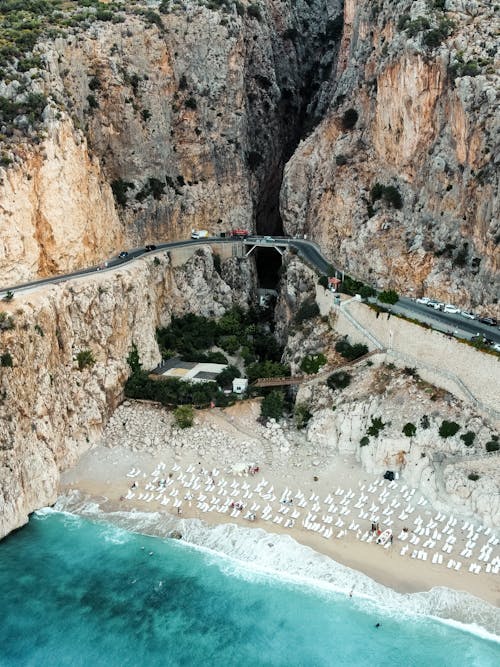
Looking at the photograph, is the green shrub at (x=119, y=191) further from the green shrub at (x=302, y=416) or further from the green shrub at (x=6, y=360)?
the green shrub at (x=302, y=416)

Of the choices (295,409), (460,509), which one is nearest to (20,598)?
(295,409)

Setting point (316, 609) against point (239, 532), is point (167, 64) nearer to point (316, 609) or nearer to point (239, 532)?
point (239, 532)

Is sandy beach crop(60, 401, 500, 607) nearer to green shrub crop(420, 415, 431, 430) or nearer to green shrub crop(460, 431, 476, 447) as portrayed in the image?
green shrub crop(420, 415, 431, 430)

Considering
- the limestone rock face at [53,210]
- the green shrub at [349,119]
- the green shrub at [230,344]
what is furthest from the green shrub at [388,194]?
the limestone rock face at [53,210]

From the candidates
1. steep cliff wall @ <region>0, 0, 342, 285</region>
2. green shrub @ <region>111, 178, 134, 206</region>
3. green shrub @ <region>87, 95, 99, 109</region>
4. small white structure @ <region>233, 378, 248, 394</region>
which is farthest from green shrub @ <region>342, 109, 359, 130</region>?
small white structure @ <region>233, 378, 248, 394</region>

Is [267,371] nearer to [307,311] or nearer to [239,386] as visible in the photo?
[239,386]

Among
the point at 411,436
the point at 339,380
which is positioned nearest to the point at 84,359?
the point at 339,380
